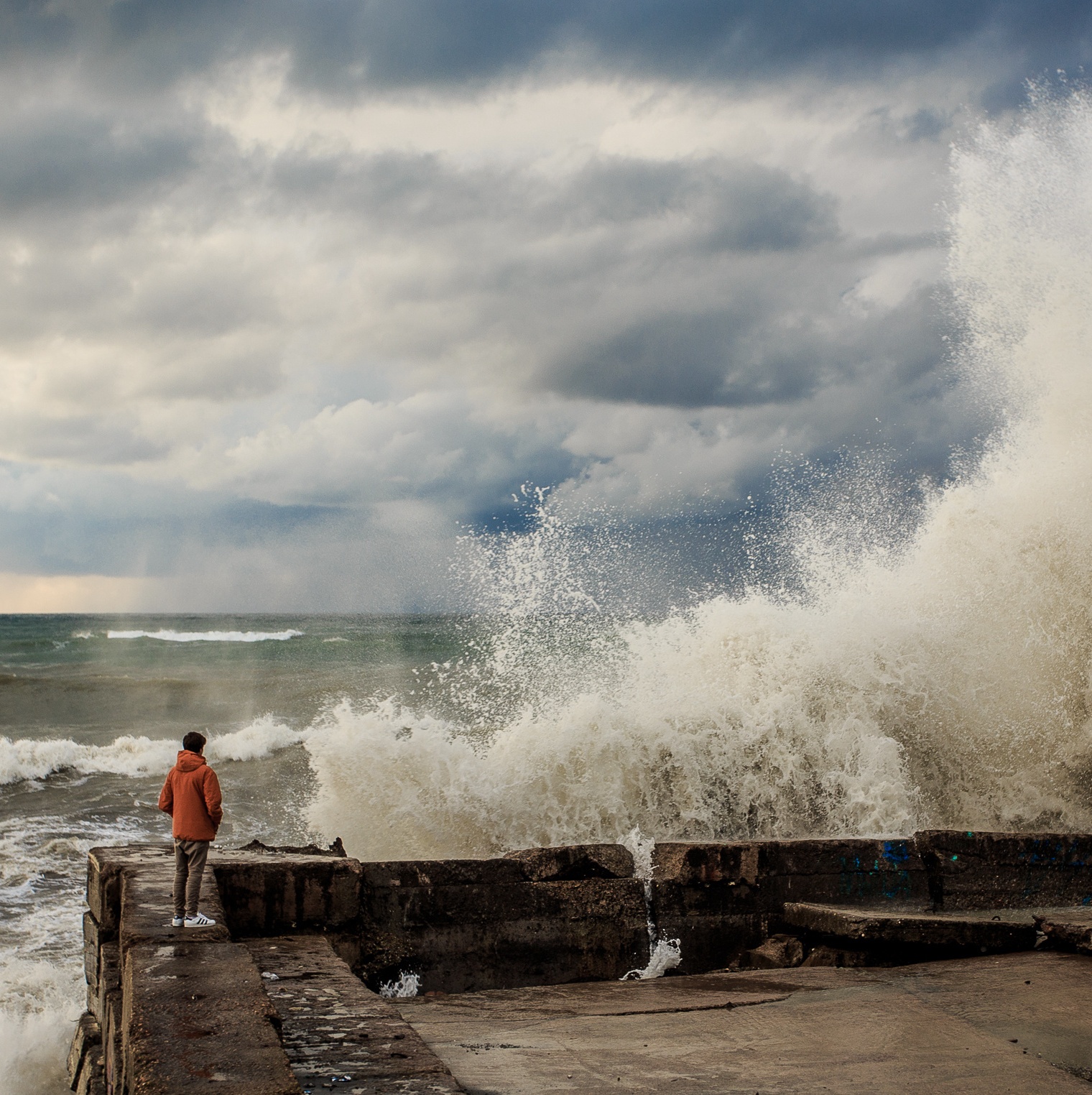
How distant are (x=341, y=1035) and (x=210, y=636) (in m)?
53.0

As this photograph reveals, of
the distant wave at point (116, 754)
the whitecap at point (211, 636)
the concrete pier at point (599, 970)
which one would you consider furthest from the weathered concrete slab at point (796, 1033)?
the whitecap at point (211, 636)

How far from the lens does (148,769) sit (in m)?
13.2

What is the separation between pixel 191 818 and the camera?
3.99m

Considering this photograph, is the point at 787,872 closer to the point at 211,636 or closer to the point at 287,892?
the point at 287,892

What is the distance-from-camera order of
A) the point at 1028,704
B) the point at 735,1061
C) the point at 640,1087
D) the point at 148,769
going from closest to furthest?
the point at 640,1087
the point at 735,1061
the point at 1028,704
the point at 148,769

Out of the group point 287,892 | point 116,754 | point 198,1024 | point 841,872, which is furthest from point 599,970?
point 116,754

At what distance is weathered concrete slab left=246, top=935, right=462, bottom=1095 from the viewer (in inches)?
114

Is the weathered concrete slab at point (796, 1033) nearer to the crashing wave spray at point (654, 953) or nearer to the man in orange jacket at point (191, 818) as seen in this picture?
the crashing wave spray at point (654, 953)

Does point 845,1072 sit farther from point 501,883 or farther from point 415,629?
point 415,629

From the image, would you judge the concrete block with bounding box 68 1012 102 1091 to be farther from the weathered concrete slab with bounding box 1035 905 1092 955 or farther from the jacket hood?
the weathered concrete slab with bounding box 1035 905 1092 955

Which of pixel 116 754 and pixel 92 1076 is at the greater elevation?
pixel 116 754

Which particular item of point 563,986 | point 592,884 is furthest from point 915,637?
point 563,986

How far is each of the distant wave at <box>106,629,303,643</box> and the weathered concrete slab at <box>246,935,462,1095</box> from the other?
4471 centimetres

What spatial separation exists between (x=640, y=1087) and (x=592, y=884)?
2170mm
